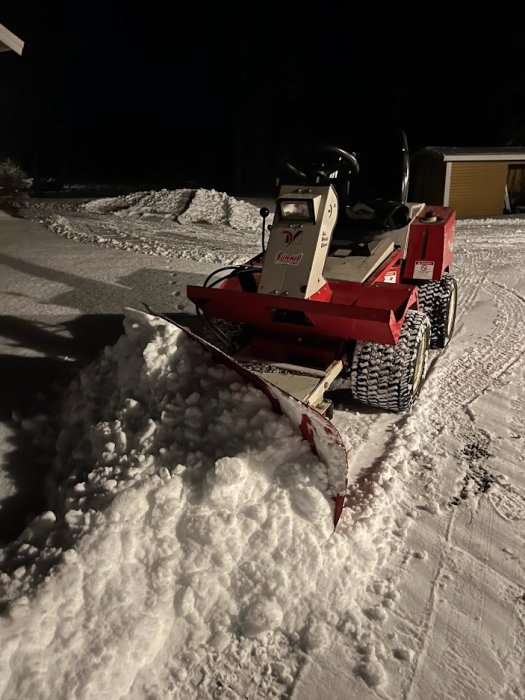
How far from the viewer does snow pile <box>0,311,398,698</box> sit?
6.52 feet

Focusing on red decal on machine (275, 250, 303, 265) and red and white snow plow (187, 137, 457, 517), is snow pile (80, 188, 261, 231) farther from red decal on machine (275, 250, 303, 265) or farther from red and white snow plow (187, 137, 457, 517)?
red decal on machine (275, 250, 303, 265)

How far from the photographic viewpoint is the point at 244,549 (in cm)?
235

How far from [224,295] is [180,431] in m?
0.93

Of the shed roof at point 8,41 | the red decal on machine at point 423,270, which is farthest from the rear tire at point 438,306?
the shed roof at point 8,41

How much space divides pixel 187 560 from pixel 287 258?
1908mm

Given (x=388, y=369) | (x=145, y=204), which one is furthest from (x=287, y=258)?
(x=145, y=204)

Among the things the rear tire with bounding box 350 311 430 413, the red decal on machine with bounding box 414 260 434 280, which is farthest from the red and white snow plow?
the red decal on machine with bounding box 414 260 434 280

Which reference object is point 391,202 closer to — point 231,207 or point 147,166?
point 231,207

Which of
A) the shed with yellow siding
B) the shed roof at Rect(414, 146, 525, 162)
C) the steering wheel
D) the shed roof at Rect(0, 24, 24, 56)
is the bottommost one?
the shed with yellow siding

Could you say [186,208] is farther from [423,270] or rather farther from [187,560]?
[187,560]

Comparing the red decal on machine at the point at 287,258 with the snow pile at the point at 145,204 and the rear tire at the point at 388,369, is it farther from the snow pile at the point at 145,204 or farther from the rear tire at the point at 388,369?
the snow pile at the point at 145,204

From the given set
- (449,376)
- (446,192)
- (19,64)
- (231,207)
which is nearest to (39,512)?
(449,376)

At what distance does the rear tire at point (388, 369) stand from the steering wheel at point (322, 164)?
43.4 inches

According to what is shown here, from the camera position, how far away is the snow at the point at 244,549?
2.00 meters
